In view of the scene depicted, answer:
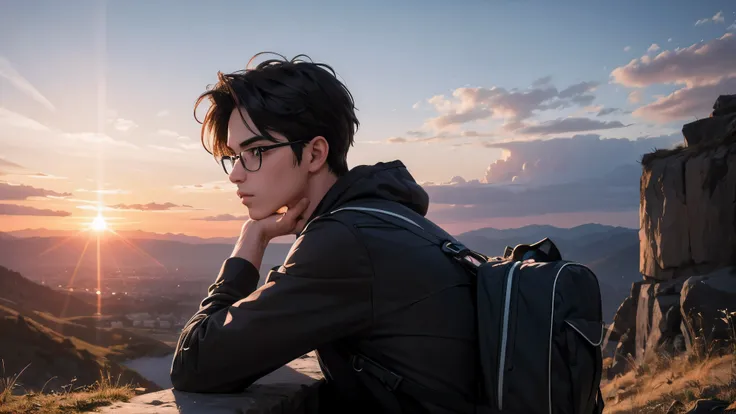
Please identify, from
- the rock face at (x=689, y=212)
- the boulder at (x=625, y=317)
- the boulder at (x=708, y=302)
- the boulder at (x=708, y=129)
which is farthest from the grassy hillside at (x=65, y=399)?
the boulder at (x=625, y=317)

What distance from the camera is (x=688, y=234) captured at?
17.4 metres

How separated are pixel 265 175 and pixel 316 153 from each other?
0.91ft

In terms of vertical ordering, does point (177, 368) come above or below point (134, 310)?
above

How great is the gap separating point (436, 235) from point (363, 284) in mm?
449

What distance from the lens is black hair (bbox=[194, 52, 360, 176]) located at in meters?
2.83

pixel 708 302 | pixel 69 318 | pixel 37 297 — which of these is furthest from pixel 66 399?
pixel 37 297

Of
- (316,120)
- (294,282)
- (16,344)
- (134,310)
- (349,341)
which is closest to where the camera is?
(294,282)

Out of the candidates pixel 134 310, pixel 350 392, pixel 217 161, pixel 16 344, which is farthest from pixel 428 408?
pixel 134 310

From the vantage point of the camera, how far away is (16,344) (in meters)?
51.8

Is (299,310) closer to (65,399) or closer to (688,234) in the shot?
(65,399)

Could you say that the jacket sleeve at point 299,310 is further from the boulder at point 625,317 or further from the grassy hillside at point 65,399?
the boulder at point 625,317

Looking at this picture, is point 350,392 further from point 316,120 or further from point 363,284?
point 316,120

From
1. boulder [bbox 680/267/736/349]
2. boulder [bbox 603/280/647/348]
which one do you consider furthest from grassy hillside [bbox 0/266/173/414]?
boulder [bbox 603/280/647/348]

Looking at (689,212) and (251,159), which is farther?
(689,212)
